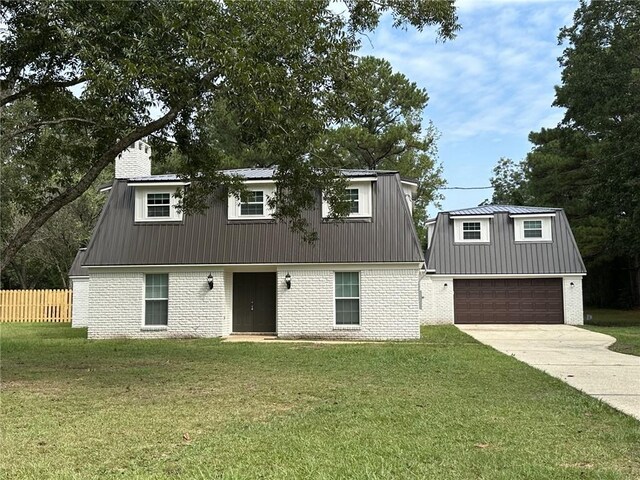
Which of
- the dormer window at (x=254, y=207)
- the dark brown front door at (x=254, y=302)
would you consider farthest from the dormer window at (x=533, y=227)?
the dormer window at (x=254, y=207)

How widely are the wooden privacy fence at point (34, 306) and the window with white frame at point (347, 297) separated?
49.4 feet

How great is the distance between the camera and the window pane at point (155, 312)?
1688 cm

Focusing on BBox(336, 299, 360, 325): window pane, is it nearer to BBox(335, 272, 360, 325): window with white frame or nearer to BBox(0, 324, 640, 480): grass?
BBox(335, 272, 360, 325): window with white frame

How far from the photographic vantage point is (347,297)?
1638cm

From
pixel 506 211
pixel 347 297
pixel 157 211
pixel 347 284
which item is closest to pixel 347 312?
pixel 347 297

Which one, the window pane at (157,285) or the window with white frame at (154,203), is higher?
the window with white frame at (154,203)

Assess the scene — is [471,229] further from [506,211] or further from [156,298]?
[156,298]

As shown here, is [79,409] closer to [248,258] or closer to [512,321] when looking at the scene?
[248,258]

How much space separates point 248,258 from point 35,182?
6.92 m

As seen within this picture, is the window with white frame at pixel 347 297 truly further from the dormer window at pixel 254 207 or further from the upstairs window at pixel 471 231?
the upstairs window at pixel 471 231

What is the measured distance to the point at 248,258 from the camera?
16422 mm

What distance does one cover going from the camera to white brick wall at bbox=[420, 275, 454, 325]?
23.2 m

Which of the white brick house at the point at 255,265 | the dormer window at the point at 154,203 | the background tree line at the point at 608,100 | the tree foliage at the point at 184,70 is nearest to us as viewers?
the tree foliage at the point at 184,70

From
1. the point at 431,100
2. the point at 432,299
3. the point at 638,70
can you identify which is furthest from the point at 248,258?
the point at 431,100
